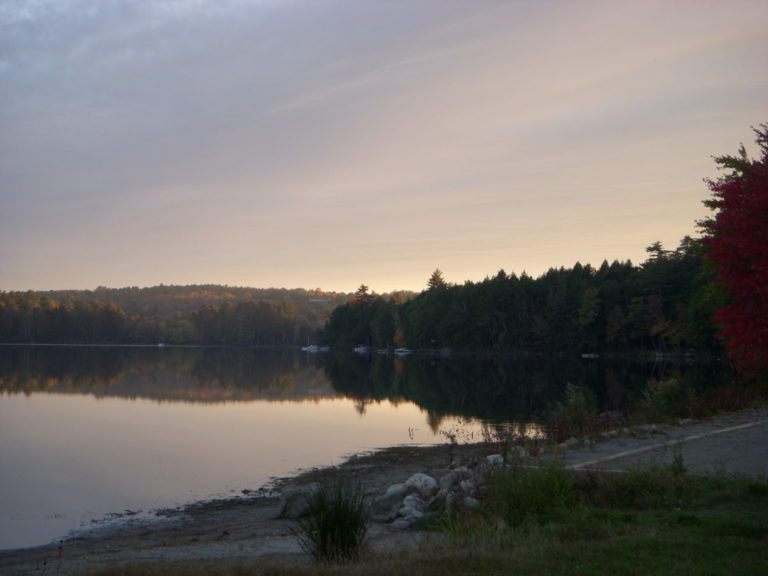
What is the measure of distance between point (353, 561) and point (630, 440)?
10.5 meters

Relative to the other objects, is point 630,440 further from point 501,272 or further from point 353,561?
point 501,272

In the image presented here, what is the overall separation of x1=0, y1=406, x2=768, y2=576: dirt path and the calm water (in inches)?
57.7

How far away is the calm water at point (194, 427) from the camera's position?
16.7 meters

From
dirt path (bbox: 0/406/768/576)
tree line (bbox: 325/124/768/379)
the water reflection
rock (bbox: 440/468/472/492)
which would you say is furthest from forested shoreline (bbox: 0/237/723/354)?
rock (bbox: 440/468/472/492)

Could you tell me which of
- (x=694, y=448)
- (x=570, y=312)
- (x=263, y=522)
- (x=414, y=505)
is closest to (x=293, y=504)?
(x=263, y=522)

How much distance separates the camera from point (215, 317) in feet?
579

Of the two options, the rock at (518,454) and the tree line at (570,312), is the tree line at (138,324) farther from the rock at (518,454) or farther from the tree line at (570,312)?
the rock at (518,454)

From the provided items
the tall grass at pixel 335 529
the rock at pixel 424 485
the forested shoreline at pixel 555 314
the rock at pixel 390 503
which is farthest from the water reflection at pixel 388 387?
the tall grass at pixel 335 529

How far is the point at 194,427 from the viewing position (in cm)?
2762

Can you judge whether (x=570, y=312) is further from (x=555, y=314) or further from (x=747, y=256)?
(x=747, y=256)

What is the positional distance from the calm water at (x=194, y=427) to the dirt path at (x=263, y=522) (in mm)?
1466

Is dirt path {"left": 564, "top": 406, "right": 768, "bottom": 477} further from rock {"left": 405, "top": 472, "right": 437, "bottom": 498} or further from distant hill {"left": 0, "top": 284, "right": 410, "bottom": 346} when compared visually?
distant hill {"left": 0, "top": 284, "right": 410, "bottom": 346}

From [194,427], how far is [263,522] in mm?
15253

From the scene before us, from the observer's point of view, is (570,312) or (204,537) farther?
(570,312)
